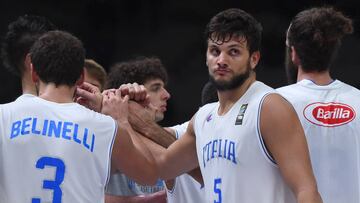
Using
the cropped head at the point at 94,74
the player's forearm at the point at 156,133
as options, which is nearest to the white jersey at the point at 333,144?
the player's forearm at the point at 156,133

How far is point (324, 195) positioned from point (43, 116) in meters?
1.53

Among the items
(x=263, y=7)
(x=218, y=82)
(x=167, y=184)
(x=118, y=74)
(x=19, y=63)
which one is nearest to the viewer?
(x=218, y=82)

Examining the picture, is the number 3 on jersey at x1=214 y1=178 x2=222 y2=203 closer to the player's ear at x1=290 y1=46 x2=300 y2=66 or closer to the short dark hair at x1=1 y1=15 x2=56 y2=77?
the player's ear at x1=290 y1=46 x2=300 y2=66

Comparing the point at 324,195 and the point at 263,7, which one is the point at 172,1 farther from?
the point at 324,195

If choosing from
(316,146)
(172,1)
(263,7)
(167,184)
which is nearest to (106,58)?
(172,1)

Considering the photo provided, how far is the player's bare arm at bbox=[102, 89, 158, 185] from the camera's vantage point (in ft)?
13.9

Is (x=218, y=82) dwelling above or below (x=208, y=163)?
above

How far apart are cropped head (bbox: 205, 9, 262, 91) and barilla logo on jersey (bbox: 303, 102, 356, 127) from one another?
410 millimetres

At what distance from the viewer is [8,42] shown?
4965 millimetres

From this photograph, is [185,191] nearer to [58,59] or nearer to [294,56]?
[294,56]

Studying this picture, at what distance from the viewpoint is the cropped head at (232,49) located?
14.1 ft

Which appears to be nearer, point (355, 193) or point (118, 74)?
point (355, 193)

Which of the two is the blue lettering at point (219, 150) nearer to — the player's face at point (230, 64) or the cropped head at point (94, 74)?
the player's face at point (230, 64)

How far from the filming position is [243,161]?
4.14m
